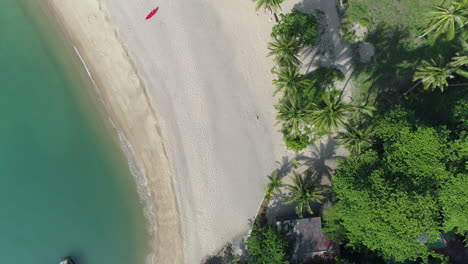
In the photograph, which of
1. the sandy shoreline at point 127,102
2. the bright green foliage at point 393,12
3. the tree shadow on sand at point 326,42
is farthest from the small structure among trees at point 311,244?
the bright green foliage at point 393,12

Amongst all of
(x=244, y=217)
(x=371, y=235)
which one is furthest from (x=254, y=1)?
(x=371, y=235)

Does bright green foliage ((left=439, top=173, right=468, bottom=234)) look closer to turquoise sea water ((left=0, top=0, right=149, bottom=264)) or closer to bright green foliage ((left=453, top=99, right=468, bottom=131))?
bright green foliage ((left=453, top=99, right=468, bottom=131))

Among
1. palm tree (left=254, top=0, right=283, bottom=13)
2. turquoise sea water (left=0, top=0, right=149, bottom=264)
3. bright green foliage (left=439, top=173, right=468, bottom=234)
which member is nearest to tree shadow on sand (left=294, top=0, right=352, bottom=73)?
palm tree (left=254, top=0, right=283, bottom=13)

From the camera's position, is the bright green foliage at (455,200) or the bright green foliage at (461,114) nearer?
the bright green foliage at (455,200)

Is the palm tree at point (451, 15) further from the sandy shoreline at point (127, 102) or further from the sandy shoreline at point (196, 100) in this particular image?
the sandy shoreline at point (127, 102)

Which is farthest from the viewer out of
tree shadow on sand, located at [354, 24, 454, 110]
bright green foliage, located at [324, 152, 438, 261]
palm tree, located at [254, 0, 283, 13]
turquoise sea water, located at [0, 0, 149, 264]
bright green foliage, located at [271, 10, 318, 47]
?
turquoise sea water, located at [0, 0, 149, 264]

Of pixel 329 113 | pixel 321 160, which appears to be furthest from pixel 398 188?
pixel 321 160
